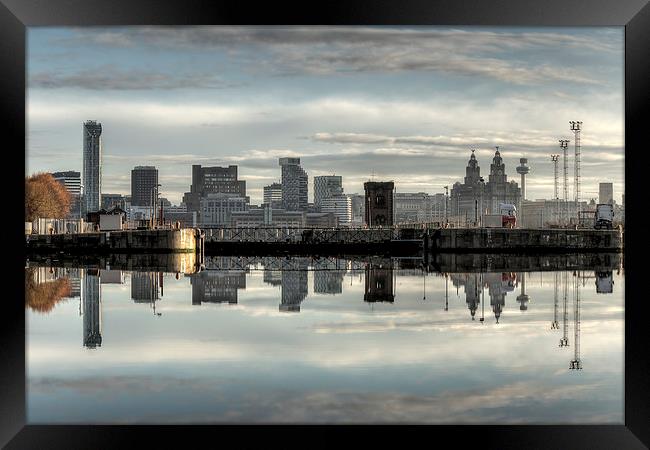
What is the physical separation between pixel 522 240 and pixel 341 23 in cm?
5675

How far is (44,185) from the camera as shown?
87000 millimetres

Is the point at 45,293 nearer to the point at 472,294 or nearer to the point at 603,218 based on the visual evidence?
the point at 472,294

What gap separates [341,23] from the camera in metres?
7.03

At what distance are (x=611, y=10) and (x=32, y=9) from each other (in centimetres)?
411

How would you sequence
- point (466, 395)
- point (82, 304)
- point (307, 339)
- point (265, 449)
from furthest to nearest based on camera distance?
point (82, 304) < point (307, 339) < point (466, 395) < point (265, 449)

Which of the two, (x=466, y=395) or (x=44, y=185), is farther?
(x=44, y=185)

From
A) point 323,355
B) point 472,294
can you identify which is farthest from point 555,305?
point 323,355

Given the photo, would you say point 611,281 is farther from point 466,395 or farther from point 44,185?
point 44,185

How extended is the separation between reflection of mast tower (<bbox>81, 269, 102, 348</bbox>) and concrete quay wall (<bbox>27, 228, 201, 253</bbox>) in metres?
23.0

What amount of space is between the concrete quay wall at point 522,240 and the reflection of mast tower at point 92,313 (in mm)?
34403

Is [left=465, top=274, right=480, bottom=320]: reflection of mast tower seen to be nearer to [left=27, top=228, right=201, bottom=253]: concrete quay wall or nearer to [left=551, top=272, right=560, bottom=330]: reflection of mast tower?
[left=551, top=272, right=560, bottom=330]: reflection of mast tower

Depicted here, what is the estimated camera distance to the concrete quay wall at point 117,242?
52531mm
